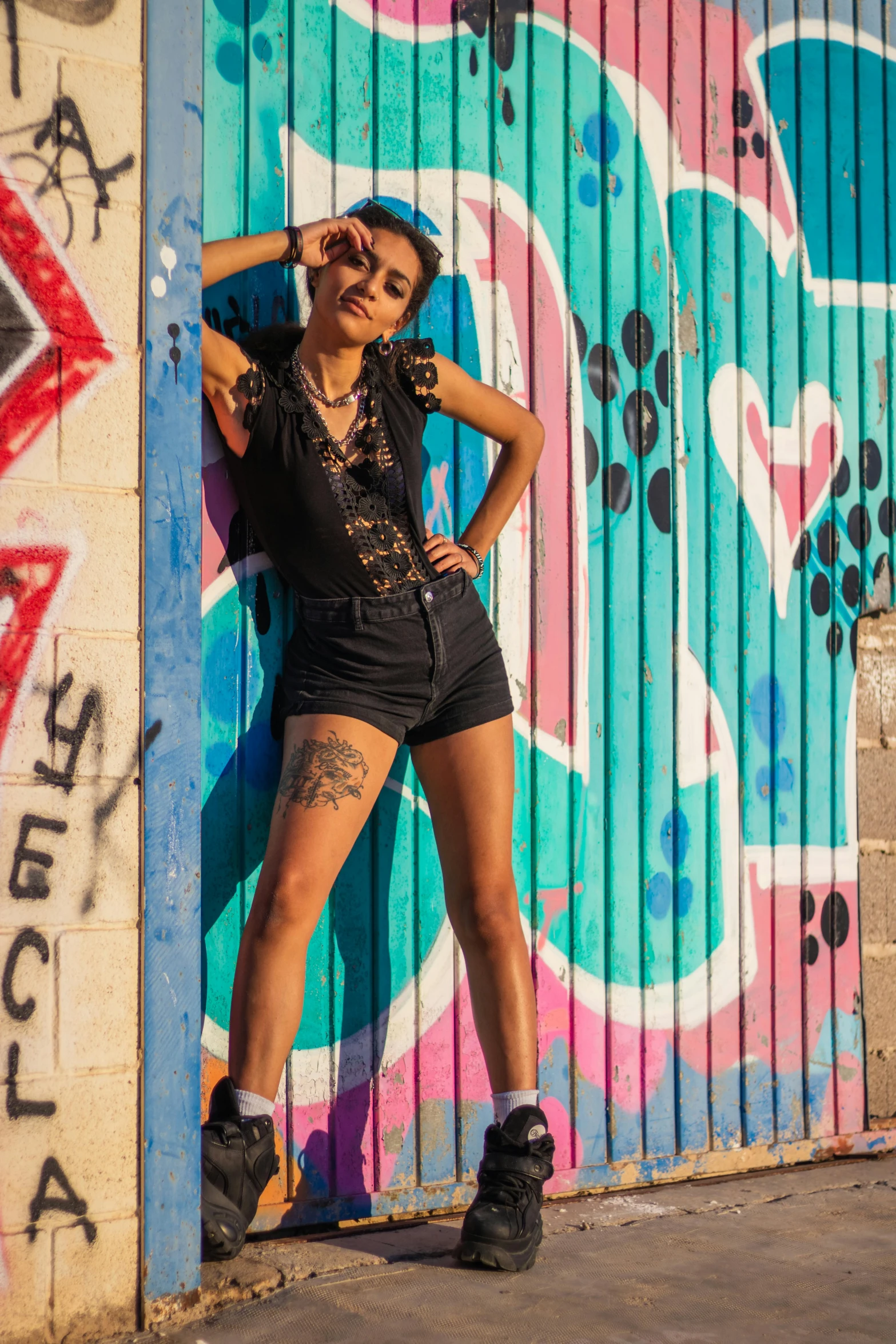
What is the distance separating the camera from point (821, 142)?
3922 millimetres

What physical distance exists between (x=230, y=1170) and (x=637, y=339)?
245 centimetres

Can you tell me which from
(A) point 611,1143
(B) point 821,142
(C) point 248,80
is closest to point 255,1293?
(A) point 611,1143

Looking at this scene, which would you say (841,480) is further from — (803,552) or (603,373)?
(603,373)

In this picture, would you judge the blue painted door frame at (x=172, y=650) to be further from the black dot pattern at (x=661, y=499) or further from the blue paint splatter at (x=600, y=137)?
the black dot pattern at (x=661, y=499)

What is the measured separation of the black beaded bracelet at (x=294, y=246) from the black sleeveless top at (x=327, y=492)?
0.76 feet

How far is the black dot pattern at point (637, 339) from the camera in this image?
3566mm

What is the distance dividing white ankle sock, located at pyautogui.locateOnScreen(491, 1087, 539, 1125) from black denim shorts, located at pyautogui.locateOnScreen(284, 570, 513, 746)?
83 centimetres

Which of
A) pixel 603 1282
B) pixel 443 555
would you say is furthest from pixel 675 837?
pixel 603 1282

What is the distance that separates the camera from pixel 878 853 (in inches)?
156

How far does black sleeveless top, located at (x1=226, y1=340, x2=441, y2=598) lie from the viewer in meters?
2.79

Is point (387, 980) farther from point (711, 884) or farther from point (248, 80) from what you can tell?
point (248, 80)

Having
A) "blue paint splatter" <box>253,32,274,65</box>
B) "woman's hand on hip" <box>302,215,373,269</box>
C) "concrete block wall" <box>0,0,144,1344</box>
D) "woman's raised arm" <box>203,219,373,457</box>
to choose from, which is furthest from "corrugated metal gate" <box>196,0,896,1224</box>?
"concrete block wall" <box>0,0,144,1344</box>

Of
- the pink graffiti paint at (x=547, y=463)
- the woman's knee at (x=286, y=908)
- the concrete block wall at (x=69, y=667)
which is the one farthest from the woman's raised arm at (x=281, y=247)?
the woman's knee at (x=286, y=908)

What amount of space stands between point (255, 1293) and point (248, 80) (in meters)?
2.70
